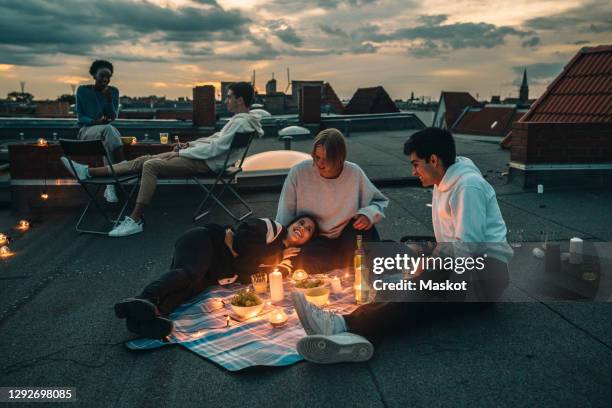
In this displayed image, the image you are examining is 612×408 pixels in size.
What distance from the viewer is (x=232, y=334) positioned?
3266mm

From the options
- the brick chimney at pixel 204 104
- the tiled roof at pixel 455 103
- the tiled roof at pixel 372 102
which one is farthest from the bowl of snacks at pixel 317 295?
the tiled roof at pixel 455 103

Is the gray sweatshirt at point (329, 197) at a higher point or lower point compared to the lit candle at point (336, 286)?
higher

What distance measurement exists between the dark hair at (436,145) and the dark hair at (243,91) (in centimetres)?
357

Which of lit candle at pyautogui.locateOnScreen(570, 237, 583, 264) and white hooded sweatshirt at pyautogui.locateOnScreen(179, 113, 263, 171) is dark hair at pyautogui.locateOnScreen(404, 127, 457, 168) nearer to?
lit candle at pyautogui.locateOnScreen(570, 237, 583, 264)

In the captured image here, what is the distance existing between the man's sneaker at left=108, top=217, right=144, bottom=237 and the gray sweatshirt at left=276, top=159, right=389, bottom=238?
241 cm

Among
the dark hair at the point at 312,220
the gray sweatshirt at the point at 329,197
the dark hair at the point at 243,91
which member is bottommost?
the dark hair at the point at 312,220

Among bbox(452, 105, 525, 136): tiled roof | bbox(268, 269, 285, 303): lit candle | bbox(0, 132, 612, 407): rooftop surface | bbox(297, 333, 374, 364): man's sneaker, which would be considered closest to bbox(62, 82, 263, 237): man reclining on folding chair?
bbox(0, 132, 612, 407): rooftop surface

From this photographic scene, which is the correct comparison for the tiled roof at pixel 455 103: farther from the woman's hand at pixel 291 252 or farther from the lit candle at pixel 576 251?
the woman's hand at pixel 291 252

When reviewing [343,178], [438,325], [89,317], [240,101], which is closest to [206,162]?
[240,101]

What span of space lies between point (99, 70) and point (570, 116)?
8.41 m

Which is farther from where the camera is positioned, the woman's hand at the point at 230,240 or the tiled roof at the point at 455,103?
the tiled roof at the point at 455,103

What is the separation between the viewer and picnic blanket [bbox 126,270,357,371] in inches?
116

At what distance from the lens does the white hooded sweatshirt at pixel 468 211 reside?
3180 mm

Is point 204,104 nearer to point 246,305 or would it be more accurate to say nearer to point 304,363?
point 246,305
